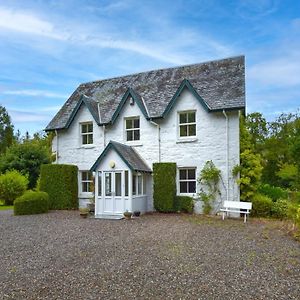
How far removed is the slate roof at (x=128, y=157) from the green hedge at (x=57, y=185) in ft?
11.6

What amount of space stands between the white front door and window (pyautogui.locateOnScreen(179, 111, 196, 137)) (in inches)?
190

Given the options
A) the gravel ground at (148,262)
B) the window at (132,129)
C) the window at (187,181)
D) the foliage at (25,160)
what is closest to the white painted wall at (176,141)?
the window at (132,129)

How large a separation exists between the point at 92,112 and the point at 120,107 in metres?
2.27

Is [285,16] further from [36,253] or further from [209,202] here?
[209,202]

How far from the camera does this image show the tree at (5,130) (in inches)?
2279

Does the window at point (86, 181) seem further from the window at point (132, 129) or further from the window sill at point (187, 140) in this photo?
the window sill at point (187, 140)

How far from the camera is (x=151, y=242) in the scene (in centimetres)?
1161

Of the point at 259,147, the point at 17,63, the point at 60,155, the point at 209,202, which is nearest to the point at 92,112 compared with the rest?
the point at 60,155

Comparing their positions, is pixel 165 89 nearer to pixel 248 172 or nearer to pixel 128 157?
pixel 128 157

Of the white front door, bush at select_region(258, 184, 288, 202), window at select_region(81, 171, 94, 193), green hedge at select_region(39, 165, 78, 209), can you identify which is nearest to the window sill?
the white front door

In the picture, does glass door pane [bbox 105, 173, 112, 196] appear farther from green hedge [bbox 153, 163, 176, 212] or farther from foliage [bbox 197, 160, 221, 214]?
foliage [bbox 197, 160, 221, 214]

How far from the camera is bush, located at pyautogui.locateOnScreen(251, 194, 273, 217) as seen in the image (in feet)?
61.6

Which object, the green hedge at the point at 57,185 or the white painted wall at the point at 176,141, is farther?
the green hedge at the point at 57,185

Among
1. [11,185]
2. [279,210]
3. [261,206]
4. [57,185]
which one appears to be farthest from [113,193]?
[11,185]
